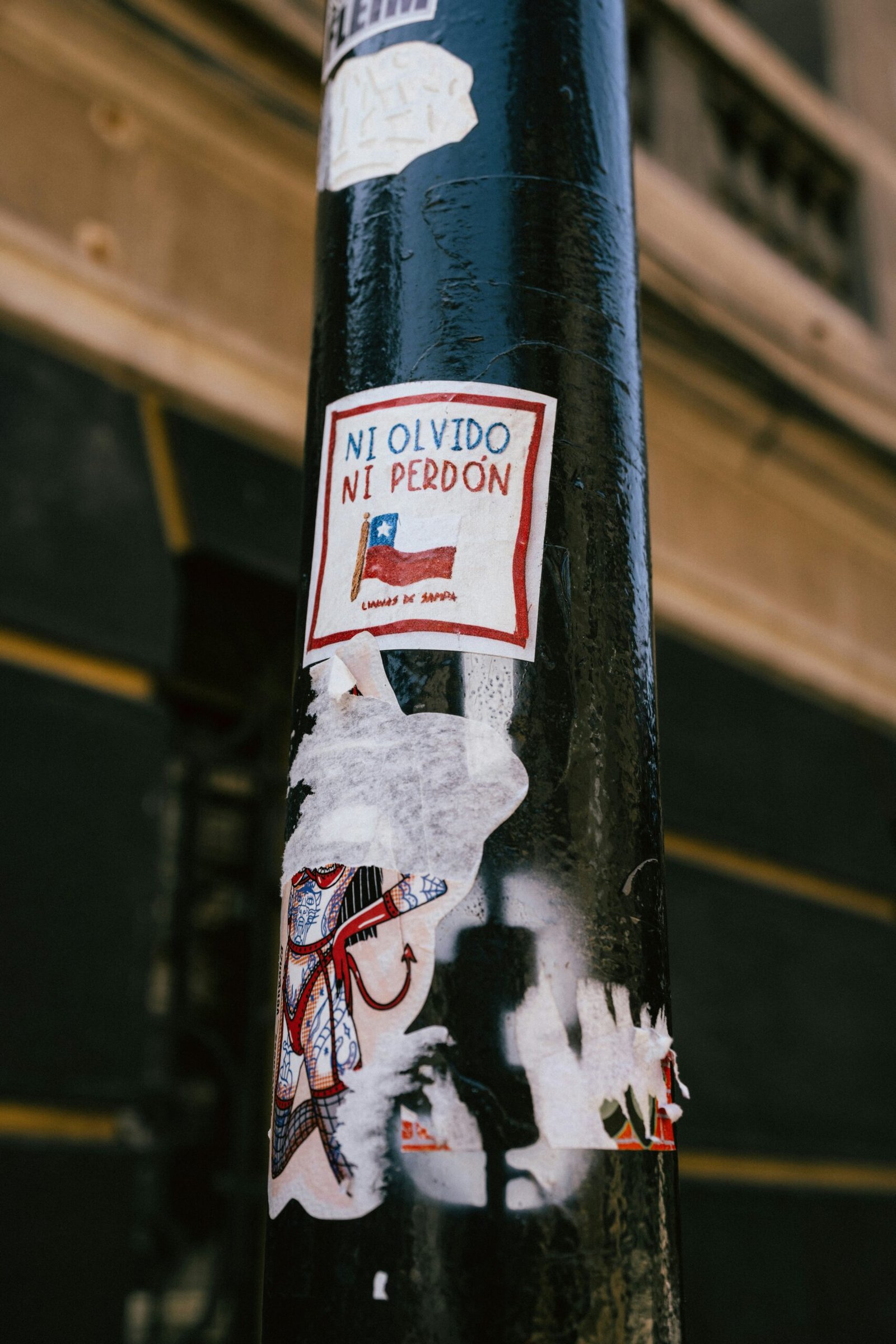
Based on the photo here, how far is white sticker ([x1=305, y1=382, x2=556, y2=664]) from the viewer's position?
1.13 m

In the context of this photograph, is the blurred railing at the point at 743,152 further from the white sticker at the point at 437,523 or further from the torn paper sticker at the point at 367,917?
the torn paper sticker at the point at 367,917

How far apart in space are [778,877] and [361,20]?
463 cm

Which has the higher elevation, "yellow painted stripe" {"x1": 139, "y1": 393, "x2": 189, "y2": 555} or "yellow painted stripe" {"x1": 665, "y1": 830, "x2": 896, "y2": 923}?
"yellow painted stripe" {"x1": 139, "y1": 393, "x2": 189, "y2": 555}

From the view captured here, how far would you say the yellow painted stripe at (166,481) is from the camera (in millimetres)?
3650

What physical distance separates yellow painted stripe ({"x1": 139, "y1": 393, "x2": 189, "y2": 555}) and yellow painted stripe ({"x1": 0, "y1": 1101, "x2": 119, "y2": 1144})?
1.54 m

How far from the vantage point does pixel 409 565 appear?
1146mm

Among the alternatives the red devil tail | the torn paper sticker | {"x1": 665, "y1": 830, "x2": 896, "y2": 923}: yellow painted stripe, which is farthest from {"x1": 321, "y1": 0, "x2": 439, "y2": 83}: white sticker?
{"x1": 665, "y1": 830, "x2": 896, "y2": 923}: yellow painted stripe

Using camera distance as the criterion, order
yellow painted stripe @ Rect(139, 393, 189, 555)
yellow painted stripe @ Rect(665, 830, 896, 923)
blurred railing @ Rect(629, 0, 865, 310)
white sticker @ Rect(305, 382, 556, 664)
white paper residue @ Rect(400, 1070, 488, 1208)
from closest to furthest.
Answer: white paper residue @ Rect(400, 1070, 488, 1208)
white sticker @ Rect(305, 382, 556, 664)
yellow painted stripe @ Rect(139, 393, 189, 555)
yellow painted stripe @ Rect(665, 830, 896, 923)
blurred railing @ Rect(629, 0, 865, 310)

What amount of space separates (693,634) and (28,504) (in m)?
3.05

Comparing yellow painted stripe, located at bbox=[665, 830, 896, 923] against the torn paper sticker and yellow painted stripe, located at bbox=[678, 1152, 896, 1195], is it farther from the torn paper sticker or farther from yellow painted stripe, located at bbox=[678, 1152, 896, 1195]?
the torn paper sticker

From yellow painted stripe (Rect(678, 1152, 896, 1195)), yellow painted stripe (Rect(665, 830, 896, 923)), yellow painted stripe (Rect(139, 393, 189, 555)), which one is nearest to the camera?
yellow painted stripe (Rect(139, 393, 189, 555))

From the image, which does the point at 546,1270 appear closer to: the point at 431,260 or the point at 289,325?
the point at 431,260

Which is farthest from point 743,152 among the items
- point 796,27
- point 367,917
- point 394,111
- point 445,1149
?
point 445,1149

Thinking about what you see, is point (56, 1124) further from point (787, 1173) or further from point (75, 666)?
point (787, 1173)
